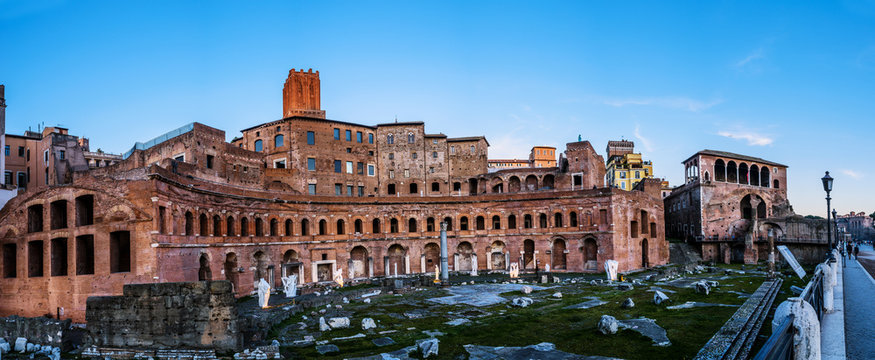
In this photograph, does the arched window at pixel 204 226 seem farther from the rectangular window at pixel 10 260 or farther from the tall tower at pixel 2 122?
the tall tower at pixel 2 122

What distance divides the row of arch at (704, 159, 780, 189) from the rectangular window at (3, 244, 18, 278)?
59977 mm

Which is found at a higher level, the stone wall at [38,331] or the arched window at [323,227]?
the arched window at [323,227]

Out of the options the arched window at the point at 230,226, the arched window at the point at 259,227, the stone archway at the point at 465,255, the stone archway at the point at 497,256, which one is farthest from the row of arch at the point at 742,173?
the arched window at the point at 230,226

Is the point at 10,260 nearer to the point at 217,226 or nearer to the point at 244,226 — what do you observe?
the point at 217,226

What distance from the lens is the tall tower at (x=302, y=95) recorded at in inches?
1954

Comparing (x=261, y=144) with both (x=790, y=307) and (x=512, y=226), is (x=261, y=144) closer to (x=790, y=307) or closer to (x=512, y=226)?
(x=512, y=226)

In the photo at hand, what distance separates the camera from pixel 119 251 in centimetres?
2664

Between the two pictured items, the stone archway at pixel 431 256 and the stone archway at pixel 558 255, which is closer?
the stone archway at pixel 558 255

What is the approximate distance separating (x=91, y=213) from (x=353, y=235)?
64.5ft

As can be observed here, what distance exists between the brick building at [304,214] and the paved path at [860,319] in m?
23.9

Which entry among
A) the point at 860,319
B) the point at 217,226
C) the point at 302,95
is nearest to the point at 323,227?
the point at 217,226

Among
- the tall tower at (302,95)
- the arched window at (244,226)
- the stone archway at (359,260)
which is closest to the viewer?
the arched window at (244,226)

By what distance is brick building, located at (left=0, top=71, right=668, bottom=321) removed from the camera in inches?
1017

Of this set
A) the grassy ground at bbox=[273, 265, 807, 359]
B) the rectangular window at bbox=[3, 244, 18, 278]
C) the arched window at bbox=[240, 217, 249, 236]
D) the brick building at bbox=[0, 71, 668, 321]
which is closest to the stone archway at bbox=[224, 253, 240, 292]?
the brick building at bbox=[0, 71, 668, 321]
